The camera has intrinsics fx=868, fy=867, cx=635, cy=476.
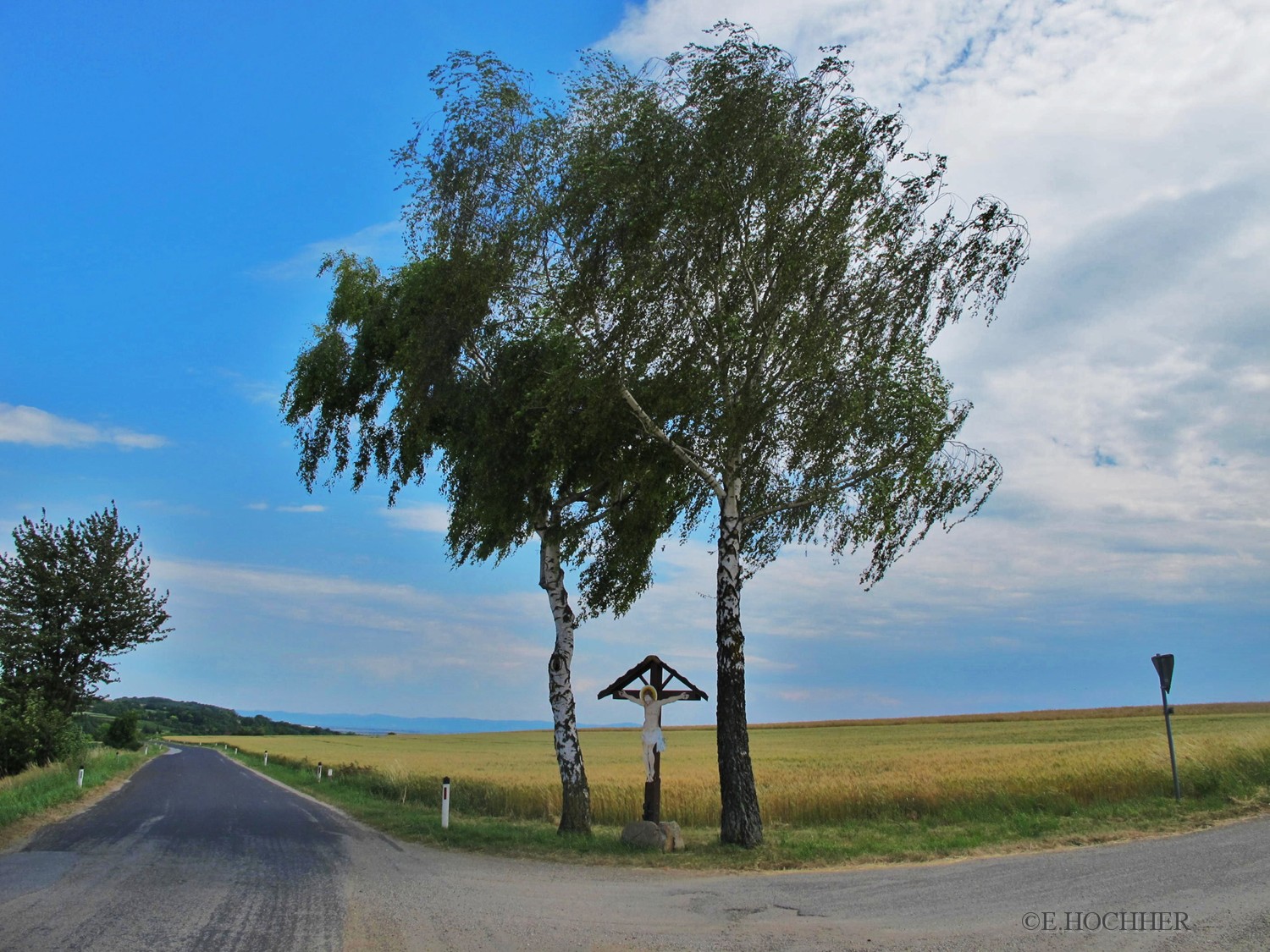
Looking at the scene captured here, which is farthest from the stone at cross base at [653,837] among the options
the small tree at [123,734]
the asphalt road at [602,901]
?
the small tree at [123,734]

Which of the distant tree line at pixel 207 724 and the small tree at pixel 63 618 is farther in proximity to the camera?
the distant tree line at pixel 207 724

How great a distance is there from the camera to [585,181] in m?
16.0

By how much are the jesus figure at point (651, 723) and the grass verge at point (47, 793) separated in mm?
10693

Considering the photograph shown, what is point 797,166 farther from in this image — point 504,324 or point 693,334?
point 504,324

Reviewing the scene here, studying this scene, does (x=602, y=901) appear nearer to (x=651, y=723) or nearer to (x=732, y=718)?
(x=732, y=718)

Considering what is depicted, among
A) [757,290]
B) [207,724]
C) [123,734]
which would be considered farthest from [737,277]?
[207,724]

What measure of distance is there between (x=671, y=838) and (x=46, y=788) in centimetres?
2121

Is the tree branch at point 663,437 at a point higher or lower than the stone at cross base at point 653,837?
higher

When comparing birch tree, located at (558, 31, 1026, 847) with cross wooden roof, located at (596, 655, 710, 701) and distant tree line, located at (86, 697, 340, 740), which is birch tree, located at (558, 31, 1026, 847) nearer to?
cross wooden roof, located at (596, 655, 710, 701)

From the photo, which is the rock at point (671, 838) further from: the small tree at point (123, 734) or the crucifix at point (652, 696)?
the small tree at point (123, 734)

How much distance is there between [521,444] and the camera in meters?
17.1

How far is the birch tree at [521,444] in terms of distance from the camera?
54.5 feet

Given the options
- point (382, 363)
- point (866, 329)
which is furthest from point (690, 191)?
point (382, 363)

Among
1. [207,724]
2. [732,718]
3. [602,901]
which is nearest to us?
[602,901]
